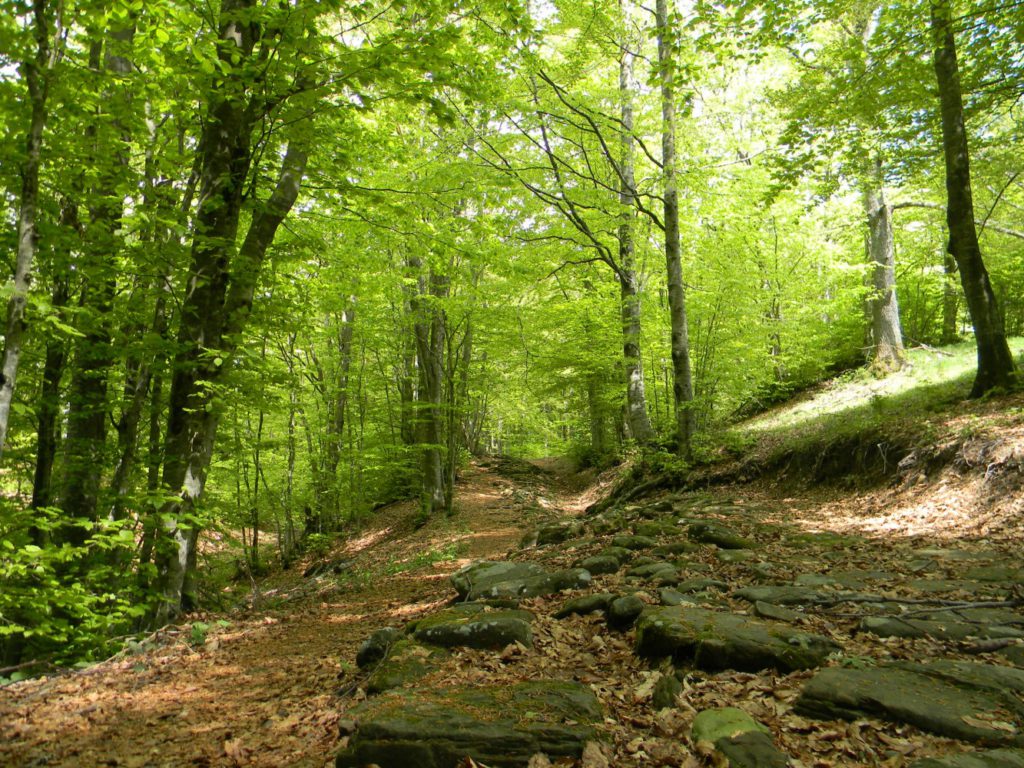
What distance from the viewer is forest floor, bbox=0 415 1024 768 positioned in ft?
9.55

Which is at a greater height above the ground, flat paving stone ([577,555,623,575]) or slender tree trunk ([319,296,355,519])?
slender tree trunk ([319,296,355,519])

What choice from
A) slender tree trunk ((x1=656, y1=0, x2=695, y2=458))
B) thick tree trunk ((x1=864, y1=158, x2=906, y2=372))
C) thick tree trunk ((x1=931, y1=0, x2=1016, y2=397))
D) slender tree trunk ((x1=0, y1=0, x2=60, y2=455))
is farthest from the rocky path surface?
thick tree trunk ((x1=864, y1=158, x2=906, y2=372))

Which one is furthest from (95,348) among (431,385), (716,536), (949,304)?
(949,304)

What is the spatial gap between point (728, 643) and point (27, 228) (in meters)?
4.99

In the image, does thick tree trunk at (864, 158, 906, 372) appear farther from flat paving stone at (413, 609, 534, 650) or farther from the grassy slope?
flat paving stone at (413, 609, 534, 650)

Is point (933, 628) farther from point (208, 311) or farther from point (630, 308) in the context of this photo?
point (630, 308)

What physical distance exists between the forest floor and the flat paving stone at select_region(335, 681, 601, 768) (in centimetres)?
17

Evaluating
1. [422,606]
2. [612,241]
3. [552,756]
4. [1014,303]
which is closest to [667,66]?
[612,241]

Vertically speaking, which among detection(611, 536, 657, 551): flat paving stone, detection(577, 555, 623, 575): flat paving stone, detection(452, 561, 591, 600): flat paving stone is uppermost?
detection(611, 536, 657, 551): flat paving stone

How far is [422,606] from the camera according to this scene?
6430 millimetres

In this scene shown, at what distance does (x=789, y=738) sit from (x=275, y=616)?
6.24m

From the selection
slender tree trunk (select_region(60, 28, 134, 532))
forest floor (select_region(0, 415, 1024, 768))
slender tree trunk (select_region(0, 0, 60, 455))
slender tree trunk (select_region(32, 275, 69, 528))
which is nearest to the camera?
forest floor (select_region(0, 415, 1024, 768))

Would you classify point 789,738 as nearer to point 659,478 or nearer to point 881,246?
point 659,478

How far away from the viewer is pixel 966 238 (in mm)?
8312
